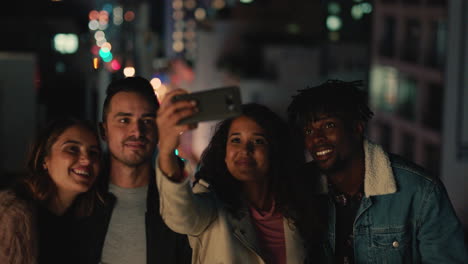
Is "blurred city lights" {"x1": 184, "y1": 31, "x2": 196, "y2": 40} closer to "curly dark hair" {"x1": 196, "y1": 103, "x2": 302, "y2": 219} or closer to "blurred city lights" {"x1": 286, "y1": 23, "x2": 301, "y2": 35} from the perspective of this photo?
"blurred city lights" {"x1": 286, "y1": 23, "x2": 301, "y2": 35}

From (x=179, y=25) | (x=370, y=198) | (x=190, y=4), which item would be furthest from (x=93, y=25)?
(x=370, y=198)

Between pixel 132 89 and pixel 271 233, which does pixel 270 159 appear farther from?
pixel 132 89

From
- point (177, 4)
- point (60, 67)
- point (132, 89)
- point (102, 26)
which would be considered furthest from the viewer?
point (102, 26)

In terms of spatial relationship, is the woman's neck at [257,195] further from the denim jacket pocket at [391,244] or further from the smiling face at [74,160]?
the smiling face at [74,160]

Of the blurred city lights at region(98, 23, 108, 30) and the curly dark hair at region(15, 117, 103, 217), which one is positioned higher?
the blurred city lights at region(98, 23, 108, 30)

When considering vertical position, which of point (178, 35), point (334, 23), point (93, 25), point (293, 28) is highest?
point (93, 25)

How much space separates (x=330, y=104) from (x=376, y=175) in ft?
1.59

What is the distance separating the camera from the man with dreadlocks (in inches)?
143

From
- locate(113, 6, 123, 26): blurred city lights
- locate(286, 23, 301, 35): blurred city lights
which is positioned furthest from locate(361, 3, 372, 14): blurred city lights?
locate(113, 6, 123, 26): blurred city lights

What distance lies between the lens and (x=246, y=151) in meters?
3.47

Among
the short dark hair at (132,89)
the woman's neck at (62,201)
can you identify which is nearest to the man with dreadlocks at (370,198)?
the short dark hair at (132,89)

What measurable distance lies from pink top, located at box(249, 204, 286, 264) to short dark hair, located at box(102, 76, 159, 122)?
833 mm

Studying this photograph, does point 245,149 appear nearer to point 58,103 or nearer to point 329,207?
point 329,207

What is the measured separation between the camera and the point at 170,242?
359cm
